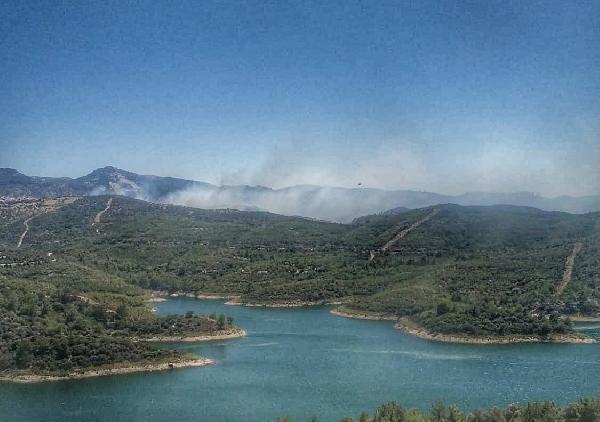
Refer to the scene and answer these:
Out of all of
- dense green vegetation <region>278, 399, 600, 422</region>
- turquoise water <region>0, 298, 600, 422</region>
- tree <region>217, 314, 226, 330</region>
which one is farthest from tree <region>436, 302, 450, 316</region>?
dense green vegetation <region>278, 399, 600, 422</region>

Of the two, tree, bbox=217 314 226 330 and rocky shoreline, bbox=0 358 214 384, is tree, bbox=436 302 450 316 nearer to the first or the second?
tree, bbox=217 314 226 330

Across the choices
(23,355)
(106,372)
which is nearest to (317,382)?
(106,372)

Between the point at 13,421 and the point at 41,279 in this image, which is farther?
the point at 41,279

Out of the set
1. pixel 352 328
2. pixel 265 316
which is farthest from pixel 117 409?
pixel 265 316

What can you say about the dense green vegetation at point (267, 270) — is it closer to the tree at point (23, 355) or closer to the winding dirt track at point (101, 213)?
the tree at point (23, 355)

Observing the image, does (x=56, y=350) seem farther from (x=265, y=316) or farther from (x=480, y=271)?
(x=480, y=271)

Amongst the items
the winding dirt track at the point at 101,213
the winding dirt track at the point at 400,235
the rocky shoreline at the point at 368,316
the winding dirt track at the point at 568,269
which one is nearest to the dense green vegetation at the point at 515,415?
the rocky shoreline at the point at 368,316
